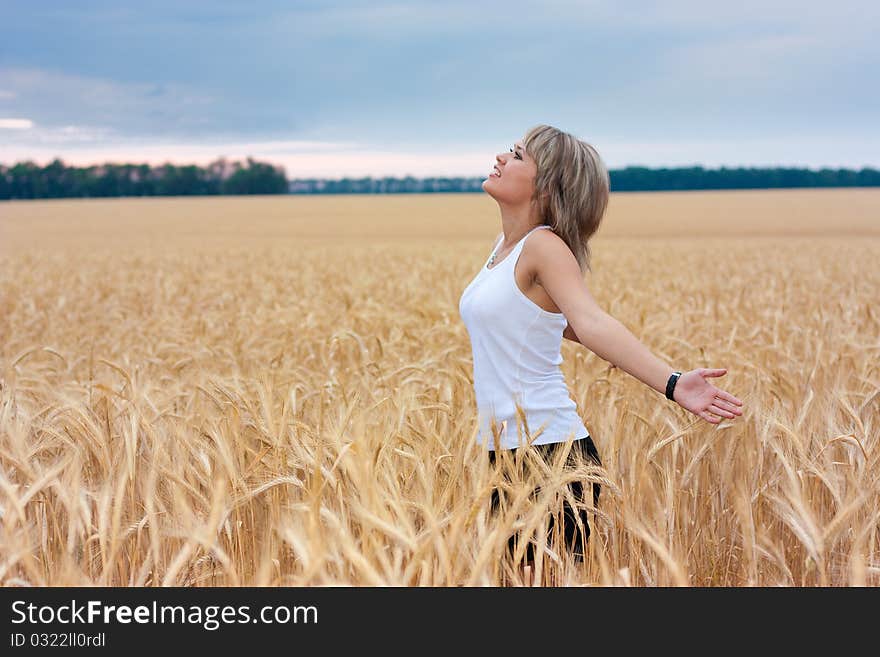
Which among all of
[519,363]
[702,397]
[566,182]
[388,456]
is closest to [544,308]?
[519,363]

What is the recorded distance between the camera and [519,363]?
8.23 ft

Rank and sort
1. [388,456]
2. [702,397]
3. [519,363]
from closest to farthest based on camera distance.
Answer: [388,456]
[702,397]
[519,363]

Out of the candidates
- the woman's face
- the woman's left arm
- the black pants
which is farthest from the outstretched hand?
the woman's face

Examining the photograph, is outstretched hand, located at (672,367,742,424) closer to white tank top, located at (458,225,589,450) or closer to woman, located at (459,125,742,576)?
woman, located at (459,125,742,576)

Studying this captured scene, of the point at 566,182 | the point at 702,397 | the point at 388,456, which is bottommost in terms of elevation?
the point at 388,456

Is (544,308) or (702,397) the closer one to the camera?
(702,397)

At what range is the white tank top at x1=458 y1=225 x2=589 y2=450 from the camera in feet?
8.16

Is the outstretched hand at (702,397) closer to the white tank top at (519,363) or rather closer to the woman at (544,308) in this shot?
the woman at (544,308)

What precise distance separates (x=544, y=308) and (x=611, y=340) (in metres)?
0.26

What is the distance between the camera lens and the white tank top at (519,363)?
2486 mm

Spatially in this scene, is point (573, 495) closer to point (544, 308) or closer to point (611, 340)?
point (611, 340)

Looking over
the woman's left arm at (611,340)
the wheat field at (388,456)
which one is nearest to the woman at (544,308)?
the woman's left arm at (611,340)

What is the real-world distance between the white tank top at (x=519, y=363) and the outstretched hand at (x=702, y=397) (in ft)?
1.05
